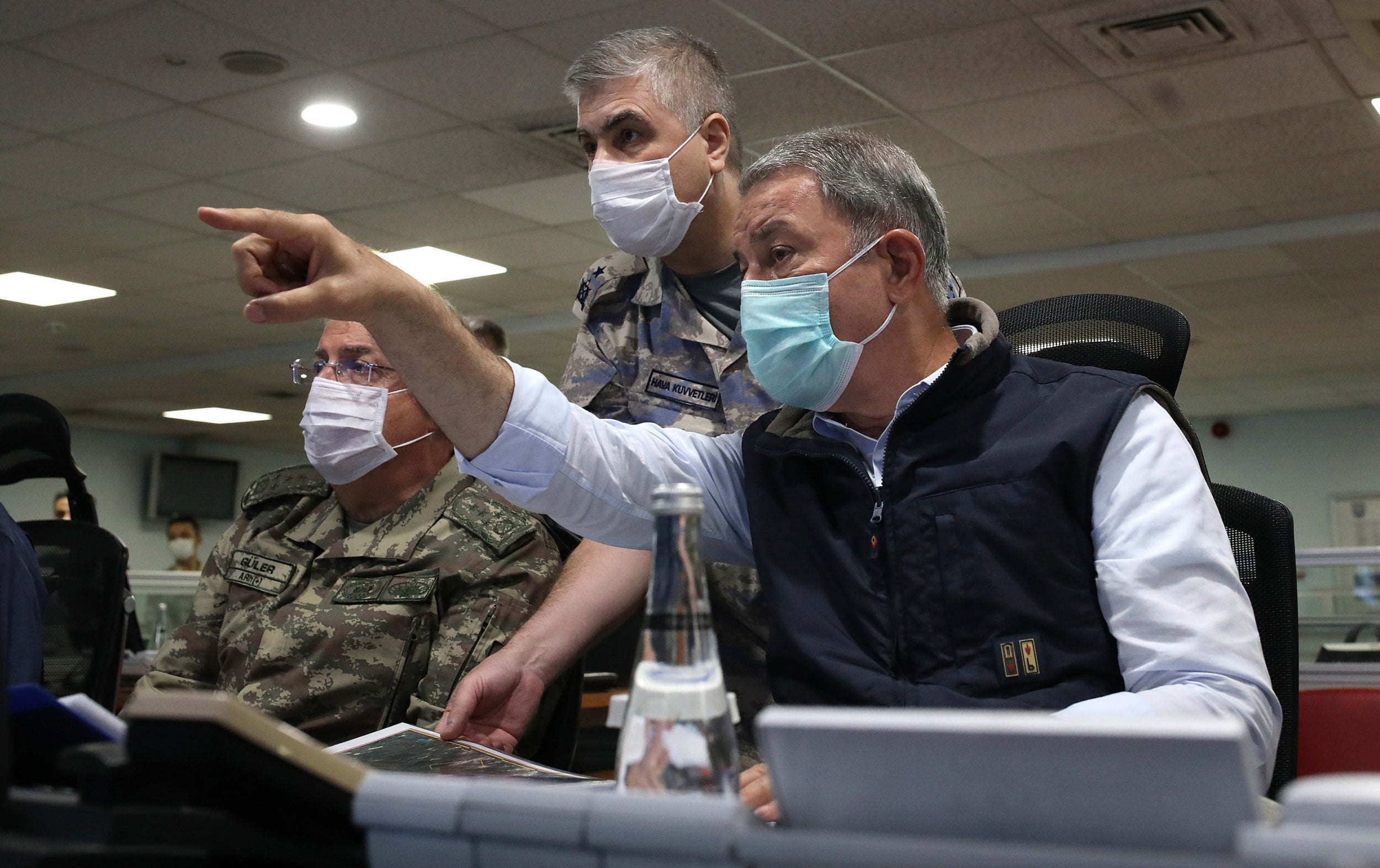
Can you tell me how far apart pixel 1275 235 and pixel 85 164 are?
572 cm

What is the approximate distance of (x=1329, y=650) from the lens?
148 inches

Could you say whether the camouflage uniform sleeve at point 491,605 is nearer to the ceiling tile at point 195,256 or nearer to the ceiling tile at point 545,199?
the ceiling tile at point 545,199

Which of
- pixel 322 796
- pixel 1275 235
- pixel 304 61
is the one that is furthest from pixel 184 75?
pixel 1275 235

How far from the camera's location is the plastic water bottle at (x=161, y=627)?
16.4ft

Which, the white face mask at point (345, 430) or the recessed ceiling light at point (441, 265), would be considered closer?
the white face mask at point (345, 430)

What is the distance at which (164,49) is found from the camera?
4.42 meters

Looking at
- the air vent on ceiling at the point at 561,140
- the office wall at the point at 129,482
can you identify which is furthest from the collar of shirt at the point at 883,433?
the office wall at the point at 129,482

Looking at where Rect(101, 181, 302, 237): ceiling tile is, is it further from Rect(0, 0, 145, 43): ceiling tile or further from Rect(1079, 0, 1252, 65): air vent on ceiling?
Rect(1079, 0, 1252, 65): air vent on ceiling

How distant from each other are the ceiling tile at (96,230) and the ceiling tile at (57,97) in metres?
1.14

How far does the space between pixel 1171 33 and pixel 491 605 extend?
344cm

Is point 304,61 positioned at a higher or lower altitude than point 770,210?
higher

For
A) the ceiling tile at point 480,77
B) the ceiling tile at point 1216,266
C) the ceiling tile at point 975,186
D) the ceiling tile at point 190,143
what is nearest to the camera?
the ceiling tile at point 480,77

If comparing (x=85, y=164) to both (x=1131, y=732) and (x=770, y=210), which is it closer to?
(x=770, y=210)

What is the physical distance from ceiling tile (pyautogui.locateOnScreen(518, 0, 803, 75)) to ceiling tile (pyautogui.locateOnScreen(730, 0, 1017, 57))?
0.09 meters
